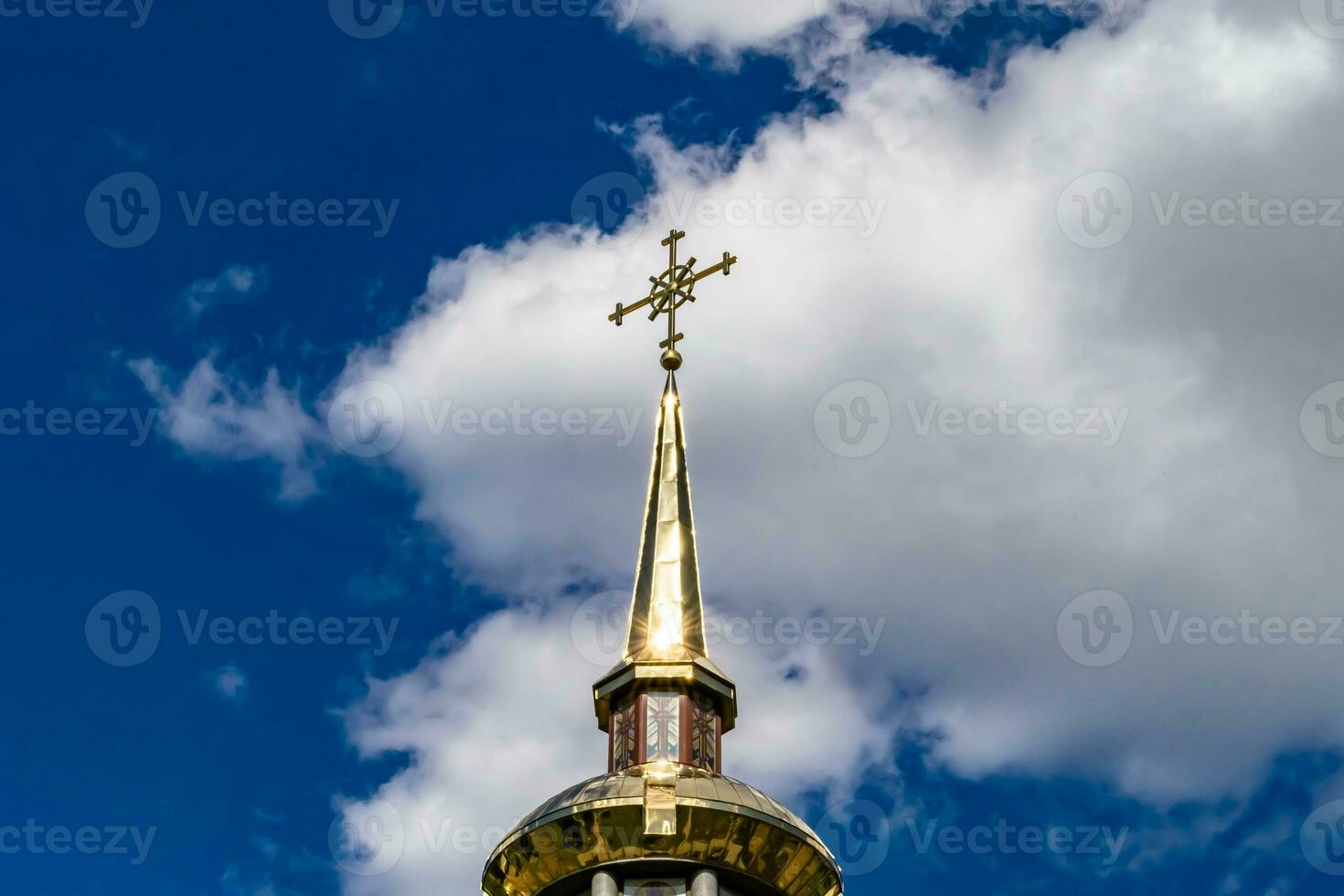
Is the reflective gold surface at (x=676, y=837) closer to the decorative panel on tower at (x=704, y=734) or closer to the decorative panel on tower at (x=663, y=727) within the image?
the decorative panel on tower at (x=663, y=727)

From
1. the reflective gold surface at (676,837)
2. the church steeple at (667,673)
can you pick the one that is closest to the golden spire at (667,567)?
the church steeple at (667,673)

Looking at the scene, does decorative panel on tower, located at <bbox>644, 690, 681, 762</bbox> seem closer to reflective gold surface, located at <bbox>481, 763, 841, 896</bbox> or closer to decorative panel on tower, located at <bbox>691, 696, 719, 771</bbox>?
decorative panel on tower, located at <bbox>691, 696, 719, 771</bbox>

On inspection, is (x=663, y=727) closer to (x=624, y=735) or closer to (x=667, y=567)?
(x=624, y=735)

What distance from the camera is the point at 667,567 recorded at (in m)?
47.0

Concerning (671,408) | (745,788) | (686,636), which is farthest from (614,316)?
(745,788)

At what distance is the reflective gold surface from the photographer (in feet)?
134

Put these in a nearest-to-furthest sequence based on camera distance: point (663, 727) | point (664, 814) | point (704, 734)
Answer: point (664, 814) → point (663, 727) → point (704, 734)

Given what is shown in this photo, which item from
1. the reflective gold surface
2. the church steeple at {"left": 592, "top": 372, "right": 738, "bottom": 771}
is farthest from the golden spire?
the reflective gold surface

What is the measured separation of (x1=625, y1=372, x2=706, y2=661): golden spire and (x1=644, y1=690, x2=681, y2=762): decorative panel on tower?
104 centimetres

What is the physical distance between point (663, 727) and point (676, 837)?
3.45 meters

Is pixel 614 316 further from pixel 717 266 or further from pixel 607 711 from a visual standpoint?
pixel 607 711

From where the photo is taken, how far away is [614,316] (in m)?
49.3

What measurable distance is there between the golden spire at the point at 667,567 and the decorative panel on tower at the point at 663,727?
1.04 meters

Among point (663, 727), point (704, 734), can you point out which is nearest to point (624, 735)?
point (663, 727)
